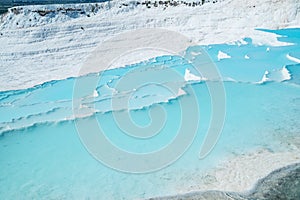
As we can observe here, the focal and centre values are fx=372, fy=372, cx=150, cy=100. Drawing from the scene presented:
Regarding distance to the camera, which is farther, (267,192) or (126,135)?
(126,135)

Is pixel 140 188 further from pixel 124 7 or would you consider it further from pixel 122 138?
pixel 124 7

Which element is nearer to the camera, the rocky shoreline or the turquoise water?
the rocky shoreline

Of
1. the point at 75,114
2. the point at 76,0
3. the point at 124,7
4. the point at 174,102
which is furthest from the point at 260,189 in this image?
the point at 76,0

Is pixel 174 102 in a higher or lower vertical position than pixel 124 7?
lower

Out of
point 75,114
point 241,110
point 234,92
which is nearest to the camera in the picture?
point 75,114
